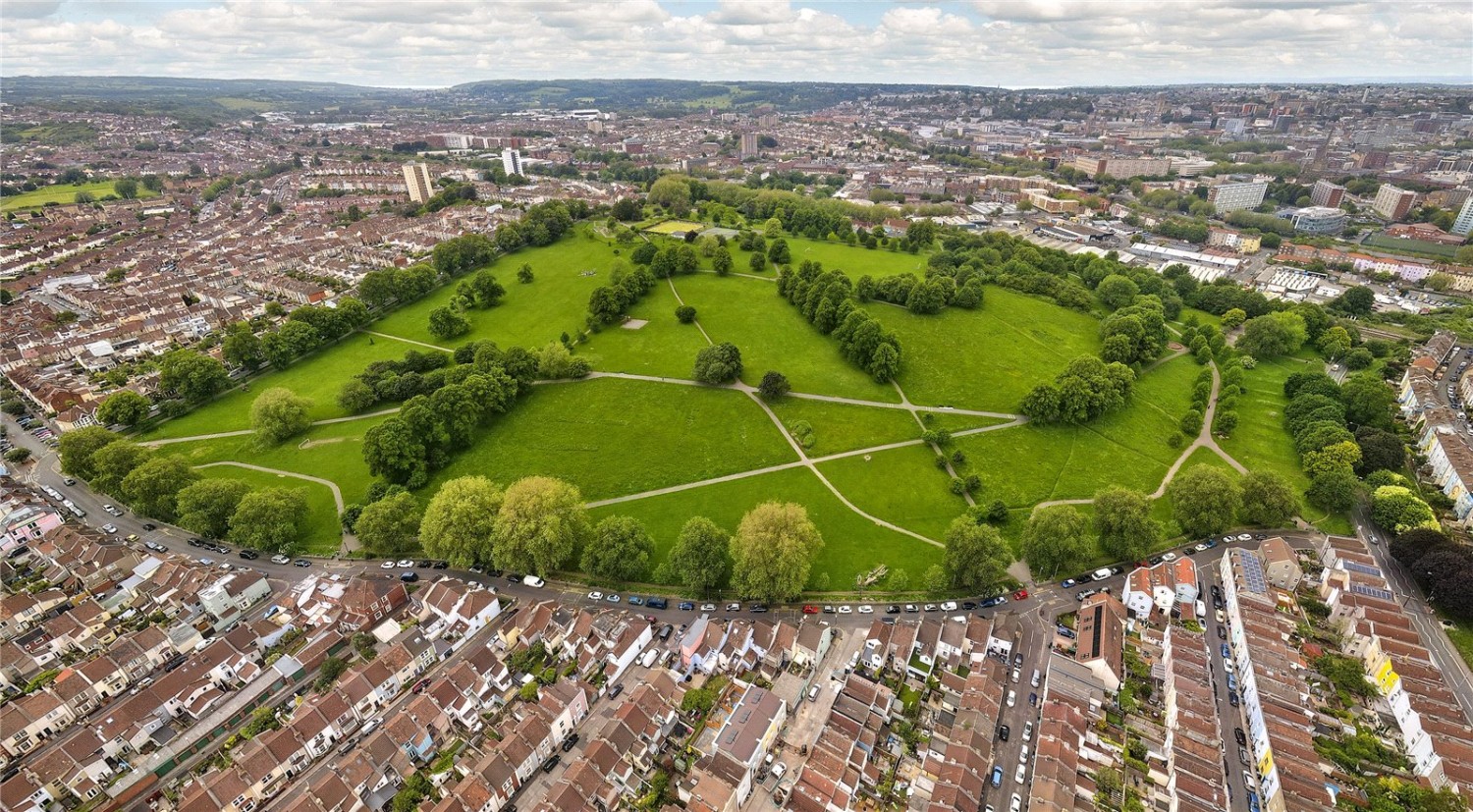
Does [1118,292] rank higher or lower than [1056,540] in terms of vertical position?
higher

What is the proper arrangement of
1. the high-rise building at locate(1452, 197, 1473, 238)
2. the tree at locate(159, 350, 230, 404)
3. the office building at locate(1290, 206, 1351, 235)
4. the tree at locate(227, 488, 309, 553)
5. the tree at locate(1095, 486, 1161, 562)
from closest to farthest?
1. the tree at locate(1095, 486, 1161, 562)
2. the tree at locate(227, 488, 309, 553)
3. the tree at locate(159, 350, 230, 404)
4. the high-rise building at locate(1452, 197, 1473, 238)
5. the office building at locate(1290, 206, 1351, 235)

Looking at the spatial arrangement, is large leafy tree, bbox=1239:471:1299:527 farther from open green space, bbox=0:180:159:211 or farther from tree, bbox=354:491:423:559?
open green space, bbox=0:180:159:211

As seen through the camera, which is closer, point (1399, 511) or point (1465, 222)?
point (1399, 511)

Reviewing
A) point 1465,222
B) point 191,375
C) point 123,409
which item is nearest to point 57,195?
point 191,375

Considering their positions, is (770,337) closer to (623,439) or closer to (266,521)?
(623,439)

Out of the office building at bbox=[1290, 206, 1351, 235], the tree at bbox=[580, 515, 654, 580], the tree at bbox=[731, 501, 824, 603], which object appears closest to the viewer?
the tree at bbox=[731, 501, 824, 603]

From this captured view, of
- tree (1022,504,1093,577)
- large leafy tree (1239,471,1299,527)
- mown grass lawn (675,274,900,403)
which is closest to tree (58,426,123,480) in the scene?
mown grass lawn (675,274,900,403)
